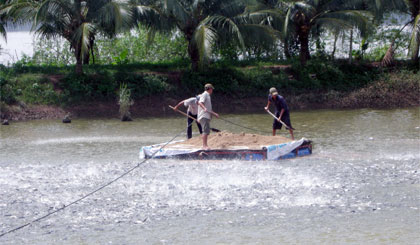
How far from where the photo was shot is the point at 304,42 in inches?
1085

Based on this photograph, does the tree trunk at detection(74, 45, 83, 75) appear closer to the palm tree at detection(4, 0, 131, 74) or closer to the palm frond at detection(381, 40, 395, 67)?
the palm tree at detection(4, 0, 131, 74)

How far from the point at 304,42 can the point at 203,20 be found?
549cm

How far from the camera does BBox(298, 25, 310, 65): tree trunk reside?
2688 cm

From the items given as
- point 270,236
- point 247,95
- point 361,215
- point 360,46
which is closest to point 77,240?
point 270,236

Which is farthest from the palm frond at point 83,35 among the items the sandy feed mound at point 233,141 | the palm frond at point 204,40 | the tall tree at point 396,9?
the tall tree at point 396,9

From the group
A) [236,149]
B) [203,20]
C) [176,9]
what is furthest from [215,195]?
[203,20]

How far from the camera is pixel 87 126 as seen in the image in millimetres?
21109

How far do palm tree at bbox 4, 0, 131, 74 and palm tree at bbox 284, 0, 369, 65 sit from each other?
23.7ft

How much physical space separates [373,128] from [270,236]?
38.5 feet

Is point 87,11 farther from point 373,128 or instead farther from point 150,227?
point 150,227

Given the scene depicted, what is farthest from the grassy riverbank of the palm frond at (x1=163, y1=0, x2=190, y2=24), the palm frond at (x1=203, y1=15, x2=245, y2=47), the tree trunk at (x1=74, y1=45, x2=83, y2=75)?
the palm frond at (x1=163, y1=0, x2=190, y2=24)

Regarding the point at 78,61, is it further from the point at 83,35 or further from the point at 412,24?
the point at 412,24

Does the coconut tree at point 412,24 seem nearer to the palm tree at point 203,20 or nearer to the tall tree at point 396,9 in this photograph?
the tall tree at point 396,9

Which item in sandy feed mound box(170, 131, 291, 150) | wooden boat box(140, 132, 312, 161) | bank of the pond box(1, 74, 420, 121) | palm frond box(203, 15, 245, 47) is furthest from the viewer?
bank of the pond box(1, 74, 420, 121)
